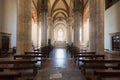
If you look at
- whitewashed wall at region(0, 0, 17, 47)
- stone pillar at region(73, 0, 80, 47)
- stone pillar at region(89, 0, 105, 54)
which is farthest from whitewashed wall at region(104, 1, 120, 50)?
whitewashed wall at region(0, 0, 17, 47)

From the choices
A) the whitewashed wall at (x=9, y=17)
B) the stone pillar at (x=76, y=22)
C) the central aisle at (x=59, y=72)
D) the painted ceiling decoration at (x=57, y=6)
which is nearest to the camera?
the central aisle at (x=59, y=72)

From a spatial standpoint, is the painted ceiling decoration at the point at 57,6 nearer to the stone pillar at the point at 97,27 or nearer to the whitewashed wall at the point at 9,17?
the whitewashed wall at the point at 9,17

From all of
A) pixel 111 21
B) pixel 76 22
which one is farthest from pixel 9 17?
pixel 76 22

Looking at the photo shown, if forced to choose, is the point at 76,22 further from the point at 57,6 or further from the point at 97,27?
the point at 57,6

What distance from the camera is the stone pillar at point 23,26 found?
1299cm

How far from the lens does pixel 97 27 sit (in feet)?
A: 43.4

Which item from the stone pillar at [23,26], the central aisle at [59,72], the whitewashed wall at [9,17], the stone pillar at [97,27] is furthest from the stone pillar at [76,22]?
the central aisle at [59,72]

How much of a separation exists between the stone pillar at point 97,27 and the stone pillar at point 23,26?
4.42 metres

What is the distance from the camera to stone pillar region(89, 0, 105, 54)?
1299cm

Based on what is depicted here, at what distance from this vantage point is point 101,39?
42.5 ft

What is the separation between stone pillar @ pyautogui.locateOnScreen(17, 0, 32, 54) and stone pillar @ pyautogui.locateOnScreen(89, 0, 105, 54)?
14.5 ft

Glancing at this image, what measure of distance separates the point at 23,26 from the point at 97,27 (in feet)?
16.1

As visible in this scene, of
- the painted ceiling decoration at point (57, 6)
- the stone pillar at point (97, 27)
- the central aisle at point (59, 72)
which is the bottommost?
the central aisle at point (59, 72)

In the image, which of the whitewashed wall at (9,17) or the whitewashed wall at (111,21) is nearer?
the whitewashed wall at (111,21)
